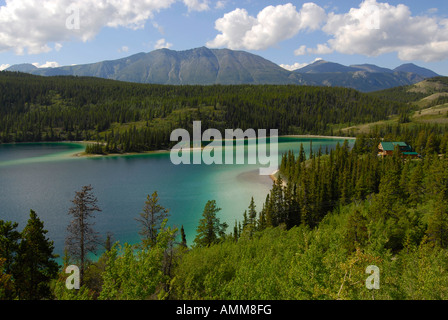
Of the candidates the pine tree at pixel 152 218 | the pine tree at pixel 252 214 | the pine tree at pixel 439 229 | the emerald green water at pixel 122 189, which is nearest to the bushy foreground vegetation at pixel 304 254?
the pine tree at pixel 439 229

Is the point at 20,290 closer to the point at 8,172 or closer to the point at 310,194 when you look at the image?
the point at 310,194

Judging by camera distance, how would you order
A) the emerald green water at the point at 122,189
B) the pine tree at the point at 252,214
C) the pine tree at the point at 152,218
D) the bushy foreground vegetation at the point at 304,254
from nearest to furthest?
1. the bushy foreground vegetation at the point at 304,254
2. the pine tree at the point at 152,218
3. the pine tree at the point at 252,214
4. the emerald green water at the point at 122,189

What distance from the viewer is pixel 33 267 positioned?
1973cm

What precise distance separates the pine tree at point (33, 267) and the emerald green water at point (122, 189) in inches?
728

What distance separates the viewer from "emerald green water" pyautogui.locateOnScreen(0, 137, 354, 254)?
4804cm

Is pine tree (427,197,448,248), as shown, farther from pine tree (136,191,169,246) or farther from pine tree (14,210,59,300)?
pine tree (14,210,59,300)

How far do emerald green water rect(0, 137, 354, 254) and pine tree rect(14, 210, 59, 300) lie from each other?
1849 cm

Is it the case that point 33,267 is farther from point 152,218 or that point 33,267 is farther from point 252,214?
point 252,214

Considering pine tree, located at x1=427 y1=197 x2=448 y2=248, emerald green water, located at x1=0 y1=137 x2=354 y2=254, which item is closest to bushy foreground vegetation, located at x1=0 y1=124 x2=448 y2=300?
pine tree, located at x1=427 y1=197 x2=448 y2=248

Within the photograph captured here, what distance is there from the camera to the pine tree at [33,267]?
18703 millimetres

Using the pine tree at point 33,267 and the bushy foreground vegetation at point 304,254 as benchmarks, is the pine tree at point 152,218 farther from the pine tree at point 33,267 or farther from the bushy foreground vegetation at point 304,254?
the pine tree at point 33,267
